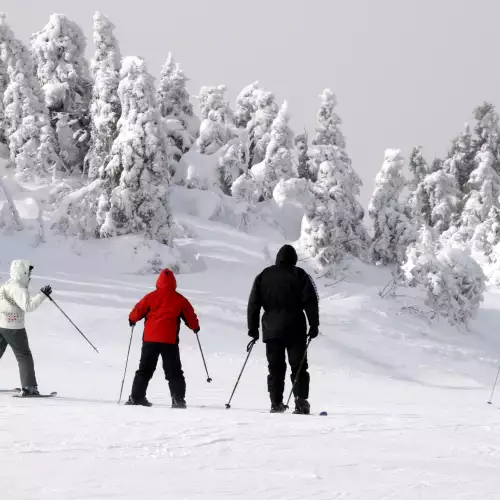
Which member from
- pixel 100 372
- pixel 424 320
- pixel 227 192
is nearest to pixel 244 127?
pixel 227 192

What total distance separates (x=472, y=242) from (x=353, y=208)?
39.0 feet

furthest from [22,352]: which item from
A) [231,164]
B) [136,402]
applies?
[231,164]

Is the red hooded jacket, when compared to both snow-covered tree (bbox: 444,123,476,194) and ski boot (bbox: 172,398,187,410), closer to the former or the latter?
ski boot (bbox: 172,398,187,410)

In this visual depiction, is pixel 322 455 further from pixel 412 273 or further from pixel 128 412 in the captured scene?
pixel 412 273

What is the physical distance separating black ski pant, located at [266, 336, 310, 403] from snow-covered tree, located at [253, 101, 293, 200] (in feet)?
124

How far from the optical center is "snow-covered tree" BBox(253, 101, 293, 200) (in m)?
47.1

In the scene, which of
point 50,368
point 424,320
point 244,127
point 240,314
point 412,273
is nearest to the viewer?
point 50,368

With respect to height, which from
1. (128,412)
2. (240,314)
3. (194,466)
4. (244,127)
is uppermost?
(244,127)

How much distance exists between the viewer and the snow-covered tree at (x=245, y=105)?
53062 millimetres

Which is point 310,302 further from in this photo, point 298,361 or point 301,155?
point 301,155

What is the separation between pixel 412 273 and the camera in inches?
1188

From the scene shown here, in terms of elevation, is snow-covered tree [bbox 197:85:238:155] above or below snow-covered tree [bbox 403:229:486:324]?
above

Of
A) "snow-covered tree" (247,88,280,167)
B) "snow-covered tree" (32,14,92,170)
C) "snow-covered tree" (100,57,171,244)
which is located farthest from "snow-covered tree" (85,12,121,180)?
"snow-covered tree" (247,88,280,167)

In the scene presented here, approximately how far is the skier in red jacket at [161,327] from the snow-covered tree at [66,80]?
104 ft
